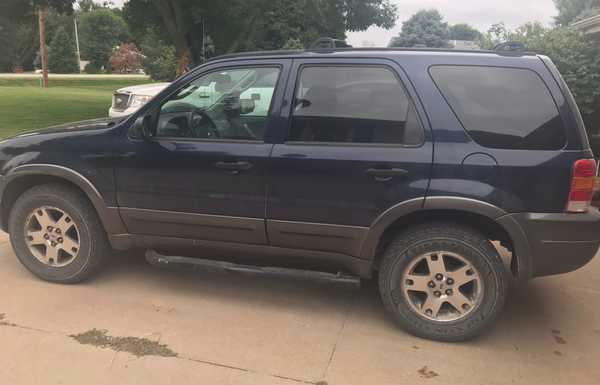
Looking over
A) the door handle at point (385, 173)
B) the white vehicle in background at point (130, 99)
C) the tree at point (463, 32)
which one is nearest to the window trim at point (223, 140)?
the door handle at point (385, 173)

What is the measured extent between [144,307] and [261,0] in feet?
52.5

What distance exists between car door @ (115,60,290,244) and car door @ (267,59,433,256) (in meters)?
0.15

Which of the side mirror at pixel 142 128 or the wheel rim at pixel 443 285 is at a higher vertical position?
the side mirror at pixel 142 128

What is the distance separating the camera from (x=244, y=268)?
395 centimetres

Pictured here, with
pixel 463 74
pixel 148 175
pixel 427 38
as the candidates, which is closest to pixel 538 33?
pixel 463 74

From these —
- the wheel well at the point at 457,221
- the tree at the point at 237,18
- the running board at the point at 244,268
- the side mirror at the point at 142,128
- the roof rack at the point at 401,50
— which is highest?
the tree at the point at 237,18

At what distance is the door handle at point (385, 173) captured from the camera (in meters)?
3.47

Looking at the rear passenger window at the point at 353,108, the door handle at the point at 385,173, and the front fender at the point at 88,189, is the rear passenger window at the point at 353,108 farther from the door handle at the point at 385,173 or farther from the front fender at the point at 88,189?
the front fender at the point at 88,189

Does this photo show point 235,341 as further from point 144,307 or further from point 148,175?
point 148,175

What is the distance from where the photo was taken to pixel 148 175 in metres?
4.00

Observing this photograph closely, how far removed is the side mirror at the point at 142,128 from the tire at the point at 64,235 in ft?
2.32

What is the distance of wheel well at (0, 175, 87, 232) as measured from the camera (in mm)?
4301

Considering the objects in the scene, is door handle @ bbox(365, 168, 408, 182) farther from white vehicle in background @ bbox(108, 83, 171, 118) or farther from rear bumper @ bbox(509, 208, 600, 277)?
white vehicle in background @ bbox(108, 83, 171, 118)

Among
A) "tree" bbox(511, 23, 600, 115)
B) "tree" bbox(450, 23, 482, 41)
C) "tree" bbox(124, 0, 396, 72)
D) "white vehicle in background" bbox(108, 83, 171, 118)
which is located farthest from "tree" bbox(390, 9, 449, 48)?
"white vehicle in background" bbox(108, 83, 171, 118)
